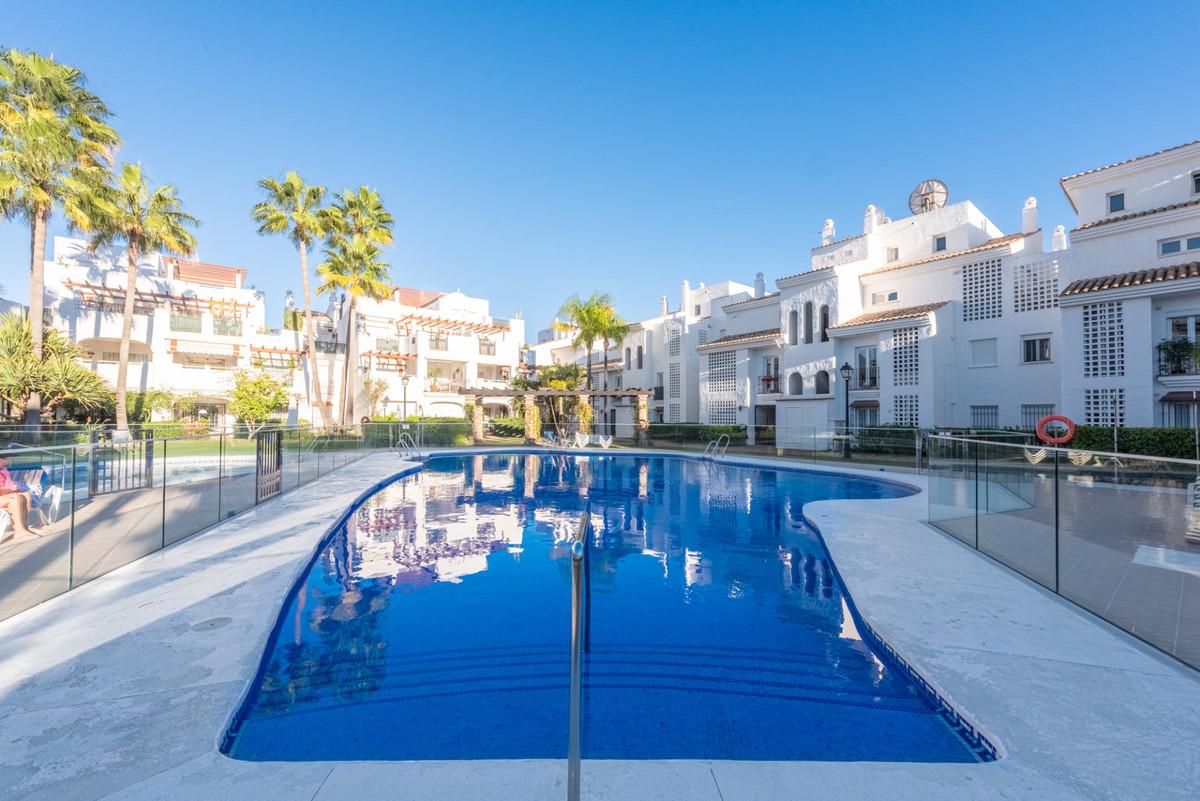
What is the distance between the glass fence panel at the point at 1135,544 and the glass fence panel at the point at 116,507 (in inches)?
406

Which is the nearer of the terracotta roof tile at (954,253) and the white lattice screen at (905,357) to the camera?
the terracotta roof tile at (954,253)

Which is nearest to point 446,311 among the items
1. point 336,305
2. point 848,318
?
point 336,305

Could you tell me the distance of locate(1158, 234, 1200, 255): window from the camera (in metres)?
17.5

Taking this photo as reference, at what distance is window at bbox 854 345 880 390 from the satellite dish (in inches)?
338

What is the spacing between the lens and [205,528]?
8.78 m

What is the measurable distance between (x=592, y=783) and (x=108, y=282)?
4267 cm

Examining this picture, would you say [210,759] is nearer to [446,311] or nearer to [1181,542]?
[1181,542]

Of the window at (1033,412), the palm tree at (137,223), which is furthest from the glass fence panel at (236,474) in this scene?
the window at (1033,412)

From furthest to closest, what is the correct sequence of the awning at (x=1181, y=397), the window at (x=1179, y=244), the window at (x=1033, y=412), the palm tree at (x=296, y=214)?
the palm tree at (x=296, y=214), the window at (x=1033, y=412), the window at (x=1179, y=244), the awning at (x=1181, y=397)

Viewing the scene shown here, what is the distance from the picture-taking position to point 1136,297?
55.4 feet

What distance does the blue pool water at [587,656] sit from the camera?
365 cm

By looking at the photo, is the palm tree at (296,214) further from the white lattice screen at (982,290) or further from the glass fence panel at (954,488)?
the white lattice screen at (982,290)

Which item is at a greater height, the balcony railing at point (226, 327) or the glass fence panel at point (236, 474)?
the balcony railing at point (226, 327)

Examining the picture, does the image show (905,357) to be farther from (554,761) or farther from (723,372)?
(554,761)
